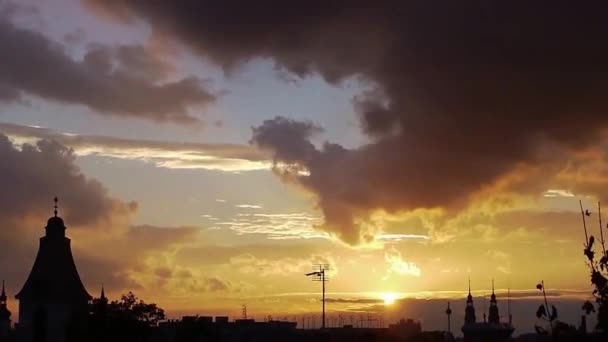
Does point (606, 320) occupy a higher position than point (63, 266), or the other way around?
point (63, 266)

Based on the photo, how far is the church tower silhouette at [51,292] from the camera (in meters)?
135

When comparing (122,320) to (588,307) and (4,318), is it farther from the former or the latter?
(588,307)

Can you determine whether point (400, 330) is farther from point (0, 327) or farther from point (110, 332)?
point (110, 332)

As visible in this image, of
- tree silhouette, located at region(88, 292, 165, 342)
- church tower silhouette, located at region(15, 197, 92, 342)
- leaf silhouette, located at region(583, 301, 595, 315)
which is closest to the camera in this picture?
leaf silhouette, located at region(583, 301, 595, 315)

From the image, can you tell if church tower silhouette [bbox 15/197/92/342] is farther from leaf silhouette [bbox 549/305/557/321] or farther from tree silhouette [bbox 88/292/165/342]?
leaf silhouette [bbox 549/305/557/321]

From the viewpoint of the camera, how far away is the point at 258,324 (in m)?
177

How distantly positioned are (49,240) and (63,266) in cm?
405

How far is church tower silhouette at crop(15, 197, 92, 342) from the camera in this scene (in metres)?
135

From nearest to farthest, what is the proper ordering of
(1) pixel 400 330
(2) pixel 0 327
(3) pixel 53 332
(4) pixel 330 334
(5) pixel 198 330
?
(5) pixel 198 330, (3) pixel 53 332, (2) pixel 0 327, (4) pixel 330 334, (1) pixel 400 330

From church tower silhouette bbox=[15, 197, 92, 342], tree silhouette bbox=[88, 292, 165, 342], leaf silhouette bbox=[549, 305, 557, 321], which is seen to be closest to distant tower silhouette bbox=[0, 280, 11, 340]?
church tower silhouette bbox=[15, 197, 92, 342]

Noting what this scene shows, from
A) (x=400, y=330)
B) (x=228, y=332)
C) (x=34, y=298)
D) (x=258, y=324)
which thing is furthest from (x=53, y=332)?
(x=400, y=330)

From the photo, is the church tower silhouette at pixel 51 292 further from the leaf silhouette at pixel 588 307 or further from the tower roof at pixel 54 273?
the leaf silhouette at pixel 588 307

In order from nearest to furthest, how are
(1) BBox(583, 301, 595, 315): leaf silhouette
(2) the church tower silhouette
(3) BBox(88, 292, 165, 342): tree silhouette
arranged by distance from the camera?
(1) BBox(583, 301, 595, 315): leaf silhouette
(3) BBox(88, 292, 165, 342): tree silhouette
(2) the church tower silhouette

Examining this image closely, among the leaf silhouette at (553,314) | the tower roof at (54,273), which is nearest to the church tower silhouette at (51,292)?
the tower roof at (54,273)
